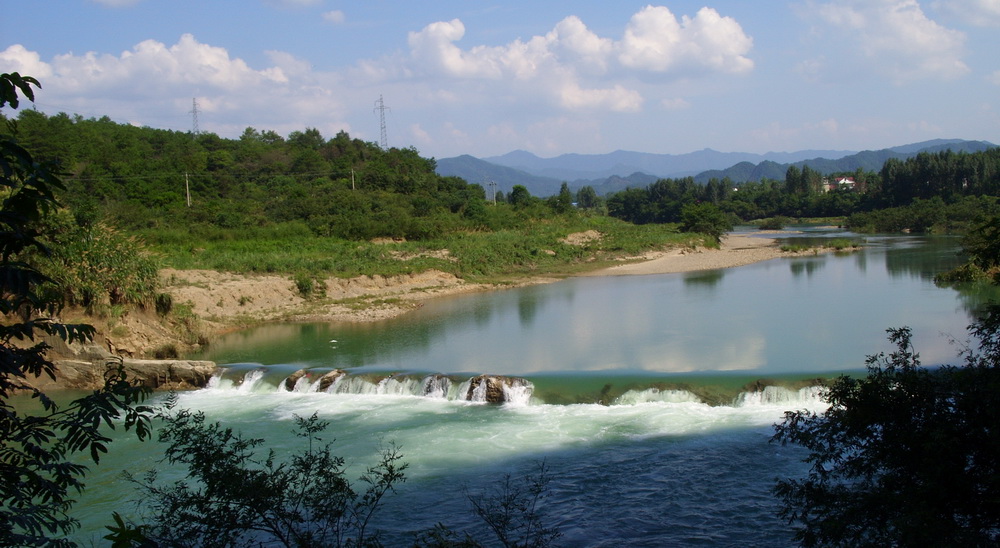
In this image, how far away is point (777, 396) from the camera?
1267 centimetres

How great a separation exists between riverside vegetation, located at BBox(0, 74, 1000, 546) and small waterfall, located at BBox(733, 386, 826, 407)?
3.11 feet

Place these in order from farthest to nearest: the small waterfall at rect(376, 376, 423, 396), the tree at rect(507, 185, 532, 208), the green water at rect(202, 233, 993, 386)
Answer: the tree at rect(507, 185, 532, 208) → the green water at rect(202, 233, 993, 386) → the small waterfall at rect(376, 376, 423, 396)

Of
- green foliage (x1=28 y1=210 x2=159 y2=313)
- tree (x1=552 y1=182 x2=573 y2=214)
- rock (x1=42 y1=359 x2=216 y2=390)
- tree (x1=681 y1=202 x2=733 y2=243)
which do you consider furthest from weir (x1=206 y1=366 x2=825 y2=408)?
tree (x1=552 y1=182 x2=573 y2=214)

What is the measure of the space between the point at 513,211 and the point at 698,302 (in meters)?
29.4

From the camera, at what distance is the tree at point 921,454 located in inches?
179

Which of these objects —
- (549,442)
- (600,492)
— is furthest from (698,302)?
(600,492)

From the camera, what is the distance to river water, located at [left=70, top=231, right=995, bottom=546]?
29.5ft

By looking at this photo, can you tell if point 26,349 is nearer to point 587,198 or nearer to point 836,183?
point 587,198

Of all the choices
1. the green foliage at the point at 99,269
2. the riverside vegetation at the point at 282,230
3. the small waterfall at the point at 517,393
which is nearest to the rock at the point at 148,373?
the riverside vegetation at the point at 282,230

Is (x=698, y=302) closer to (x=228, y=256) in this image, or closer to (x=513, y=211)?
(x=228, y=256)

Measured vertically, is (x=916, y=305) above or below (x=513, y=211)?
below

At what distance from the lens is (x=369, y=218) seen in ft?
128

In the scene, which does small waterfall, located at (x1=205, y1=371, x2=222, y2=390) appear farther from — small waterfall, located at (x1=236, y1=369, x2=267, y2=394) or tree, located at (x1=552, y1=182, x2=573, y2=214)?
tree, located at (x1=552, y1=182, x2=573, y2=214)

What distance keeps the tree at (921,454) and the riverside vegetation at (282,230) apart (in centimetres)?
5
